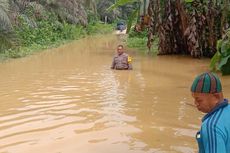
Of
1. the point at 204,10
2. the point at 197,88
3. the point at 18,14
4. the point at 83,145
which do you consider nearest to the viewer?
the point at 197,88

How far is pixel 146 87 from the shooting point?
10.6 metres

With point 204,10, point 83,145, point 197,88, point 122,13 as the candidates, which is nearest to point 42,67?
point 204,10

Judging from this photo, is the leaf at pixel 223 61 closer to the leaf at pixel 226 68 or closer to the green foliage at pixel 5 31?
the leaf at pixel 226 68

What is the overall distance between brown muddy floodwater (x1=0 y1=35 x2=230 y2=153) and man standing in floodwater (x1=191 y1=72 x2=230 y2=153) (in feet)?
11.2

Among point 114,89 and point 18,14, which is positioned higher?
point 18,14

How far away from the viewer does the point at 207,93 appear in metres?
2.52

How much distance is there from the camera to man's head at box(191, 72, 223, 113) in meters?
→ 2.52

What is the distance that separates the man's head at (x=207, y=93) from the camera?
2.52m

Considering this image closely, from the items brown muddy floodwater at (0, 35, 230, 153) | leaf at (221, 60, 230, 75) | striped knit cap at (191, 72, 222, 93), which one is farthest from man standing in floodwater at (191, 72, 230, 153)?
leaf at (221, 60, 230, 75)

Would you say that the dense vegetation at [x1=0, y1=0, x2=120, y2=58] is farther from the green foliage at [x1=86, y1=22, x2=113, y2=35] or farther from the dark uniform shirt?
the dark uniform shirt

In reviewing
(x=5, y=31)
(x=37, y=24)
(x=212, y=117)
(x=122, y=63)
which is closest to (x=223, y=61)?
(x=122, y=63)

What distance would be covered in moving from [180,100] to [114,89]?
6.91 ft

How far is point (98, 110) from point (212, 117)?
5928mm

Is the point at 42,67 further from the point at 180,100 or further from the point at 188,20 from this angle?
the point at 180,100
